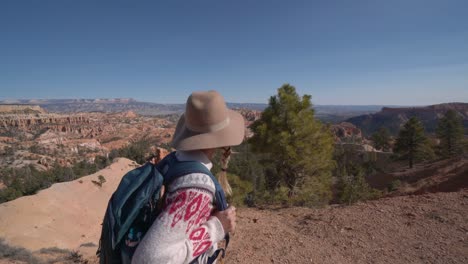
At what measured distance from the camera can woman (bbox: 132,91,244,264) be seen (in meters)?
1.05

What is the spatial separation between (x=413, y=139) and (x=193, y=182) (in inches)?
1178

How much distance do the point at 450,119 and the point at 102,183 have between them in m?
36.3

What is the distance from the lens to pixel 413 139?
24766 mm

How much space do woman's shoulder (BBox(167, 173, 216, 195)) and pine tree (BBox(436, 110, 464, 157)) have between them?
34407 millimetres

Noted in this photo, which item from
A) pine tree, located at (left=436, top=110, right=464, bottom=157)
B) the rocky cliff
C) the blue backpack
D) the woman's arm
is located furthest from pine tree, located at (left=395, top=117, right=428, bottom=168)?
the rocky cliff

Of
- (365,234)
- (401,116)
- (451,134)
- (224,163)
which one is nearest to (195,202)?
(224,163)

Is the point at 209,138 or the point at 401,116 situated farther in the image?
→ the point at 401,116

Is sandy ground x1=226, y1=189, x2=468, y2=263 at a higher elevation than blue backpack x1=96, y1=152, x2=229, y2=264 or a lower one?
lower

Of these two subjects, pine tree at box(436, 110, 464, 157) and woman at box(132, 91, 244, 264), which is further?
pine tree at box(436, 110, 464, 157)

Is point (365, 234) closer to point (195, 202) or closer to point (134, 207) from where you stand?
point (195, 202)

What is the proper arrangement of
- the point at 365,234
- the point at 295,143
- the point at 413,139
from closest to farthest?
the point at 365,234
the point at 295,143
the point at 413,139

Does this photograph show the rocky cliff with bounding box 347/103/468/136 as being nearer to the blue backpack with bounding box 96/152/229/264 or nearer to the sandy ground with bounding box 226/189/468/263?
the sandy ground with bounding box 226/189/468/263

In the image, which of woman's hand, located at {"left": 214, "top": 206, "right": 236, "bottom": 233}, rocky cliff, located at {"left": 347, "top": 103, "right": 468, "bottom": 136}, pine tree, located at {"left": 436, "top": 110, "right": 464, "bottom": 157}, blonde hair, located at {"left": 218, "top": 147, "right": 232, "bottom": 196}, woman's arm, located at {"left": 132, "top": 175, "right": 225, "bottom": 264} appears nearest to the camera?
woman's arm, located at {"left": 132, "top": 175, "right": 225, "bottom": 264}

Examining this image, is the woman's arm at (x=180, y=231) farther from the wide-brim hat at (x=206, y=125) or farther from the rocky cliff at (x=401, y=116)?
the rocky cliff at (x=401, y=116)
